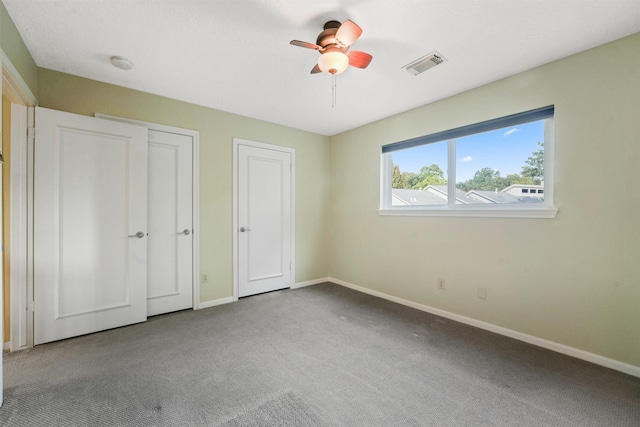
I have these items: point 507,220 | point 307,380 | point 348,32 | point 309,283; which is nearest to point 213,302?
point 309,283

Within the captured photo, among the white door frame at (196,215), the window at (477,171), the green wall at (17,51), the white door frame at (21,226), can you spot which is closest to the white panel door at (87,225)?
the white door frame at (21,226)

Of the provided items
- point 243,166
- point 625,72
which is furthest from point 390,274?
point 625,72

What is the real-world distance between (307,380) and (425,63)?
8.90 feet

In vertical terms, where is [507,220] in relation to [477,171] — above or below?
below

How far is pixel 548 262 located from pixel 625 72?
1530 mm

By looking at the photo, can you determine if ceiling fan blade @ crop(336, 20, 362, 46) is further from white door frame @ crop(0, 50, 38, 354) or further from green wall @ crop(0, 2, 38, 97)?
white door frame @ crop(0, 50, 38, 354)

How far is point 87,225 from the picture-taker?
8.59 ft

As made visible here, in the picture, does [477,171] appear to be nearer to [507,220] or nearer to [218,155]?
[507,220]

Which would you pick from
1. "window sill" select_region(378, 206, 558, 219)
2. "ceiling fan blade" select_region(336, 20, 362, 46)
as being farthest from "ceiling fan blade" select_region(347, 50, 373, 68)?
"window sill" select_region(378, 206, 558, 219)

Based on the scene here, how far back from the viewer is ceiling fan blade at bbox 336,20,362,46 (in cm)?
169

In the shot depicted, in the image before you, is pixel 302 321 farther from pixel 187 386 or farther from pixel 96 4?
pixel 96 4

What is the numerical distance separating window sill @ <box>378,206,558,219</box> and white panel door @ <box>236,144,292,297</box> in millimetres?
1504

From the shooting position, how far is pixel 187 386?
187 cm

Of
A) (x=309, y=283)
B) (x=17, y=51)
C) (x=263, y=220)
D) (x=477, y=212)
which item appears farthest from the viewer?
(x=309, y=283)
